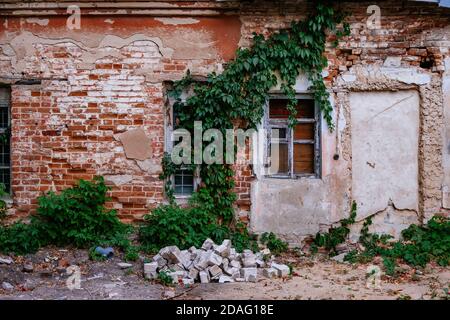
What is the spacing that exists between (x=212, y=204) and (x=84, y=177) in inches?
74.9

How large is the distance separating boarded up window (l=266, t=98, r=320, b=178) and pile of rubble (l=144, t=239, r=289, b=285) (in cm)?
155

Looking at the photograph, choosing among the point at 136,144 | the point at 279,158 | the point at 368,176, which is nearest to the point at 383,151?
the point at 368,176

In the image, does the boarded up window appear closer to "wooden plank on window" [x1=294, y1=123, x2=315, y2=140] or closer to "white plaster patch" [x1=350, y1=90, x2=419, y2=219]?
"wooden plank on window" [x1=294, y1=123, x2=315, y2=140]

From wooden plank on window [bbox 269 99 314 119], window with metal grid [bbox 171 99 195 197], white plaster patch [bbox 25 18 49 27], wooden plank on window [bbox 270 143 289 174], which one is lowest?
window with metal grid [bbox 171 99 195 197]

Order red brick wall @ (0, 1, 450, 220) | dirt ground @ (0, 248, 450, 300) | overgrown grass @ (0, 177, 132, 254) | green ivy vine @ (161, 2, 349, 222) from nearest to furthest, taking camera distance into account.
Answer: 1. dirt ground @ (0, 248, 450, 300)
2. overgrown grass @ (0, 177, 132, 254)
3. green ivy vine @ (161, 2, 349, 222)
4. red brick wall @ (0, 1, 450, 220)

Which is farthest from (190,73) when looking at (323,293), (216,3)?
(323,293)

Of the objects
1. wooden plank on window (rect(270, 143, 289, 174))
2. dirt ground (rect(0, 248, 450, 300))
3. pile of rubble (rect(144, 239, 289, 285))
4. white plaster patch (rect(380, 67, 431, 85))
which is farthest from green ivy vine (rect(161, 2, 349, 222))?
dirt ground (rect(0, 248, 450, 300))

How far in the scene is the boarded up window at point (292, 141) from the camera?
7.97m

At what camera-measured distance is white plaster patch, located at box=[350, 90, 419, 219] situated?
7844 millimetres

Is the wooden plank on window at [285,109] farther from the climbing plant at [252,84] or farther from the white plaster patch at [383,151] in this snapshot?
the white plaster patch at [383,151]

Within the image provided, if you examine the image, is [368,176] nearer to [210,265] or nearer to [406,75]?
[406,75]

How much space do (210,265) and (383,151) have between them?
3.10 metres

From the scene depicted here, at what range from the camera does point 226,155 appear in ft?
25.7

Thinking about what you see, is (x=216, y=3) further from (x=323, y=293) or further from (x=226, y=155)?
(x=323, y=293)
